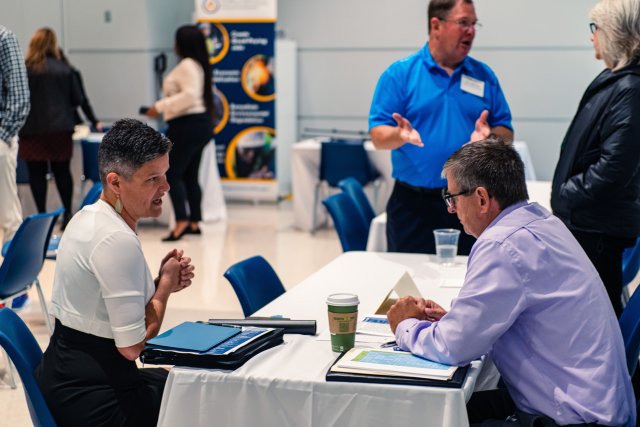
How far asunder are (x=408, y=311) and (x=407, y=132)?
146cm

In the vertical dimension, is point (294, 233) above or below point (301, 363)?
below

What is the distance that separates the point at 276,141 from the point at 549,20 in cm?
308

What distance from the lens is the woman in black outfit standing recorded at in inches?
278

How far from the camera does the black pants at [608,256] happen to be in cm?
322

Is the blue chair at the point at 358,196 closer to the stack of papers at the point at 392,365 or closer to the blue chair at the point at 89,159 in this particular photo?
the stack of papers at the point at 392,365

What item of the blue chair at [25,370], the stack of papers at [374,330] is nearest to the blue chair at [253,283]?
the stack of papers at [374,330]

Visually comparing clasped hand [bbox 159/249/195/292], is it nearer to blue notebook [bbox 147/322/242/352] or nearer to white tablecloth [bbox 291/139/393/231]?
blue notebook [bbox 147/322/242/352]

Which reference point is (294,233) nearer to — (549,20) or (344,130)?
(344,130)

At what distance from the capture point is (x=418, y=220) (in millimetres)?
3838

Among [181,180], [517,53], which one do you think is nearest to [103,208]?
[181,180]

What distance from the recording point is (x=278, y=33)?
382 inches

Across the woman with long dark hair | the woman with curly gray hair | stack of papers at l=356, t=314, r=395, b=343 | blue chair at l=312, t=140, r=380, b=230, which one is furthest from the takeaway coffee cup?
blue chair at l=312, t=140, r=380, b=230

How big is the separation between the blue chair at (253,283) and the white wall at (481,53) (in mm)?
6675

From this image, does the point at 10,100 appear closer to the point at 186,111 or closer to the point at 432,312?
the point at 186,111
